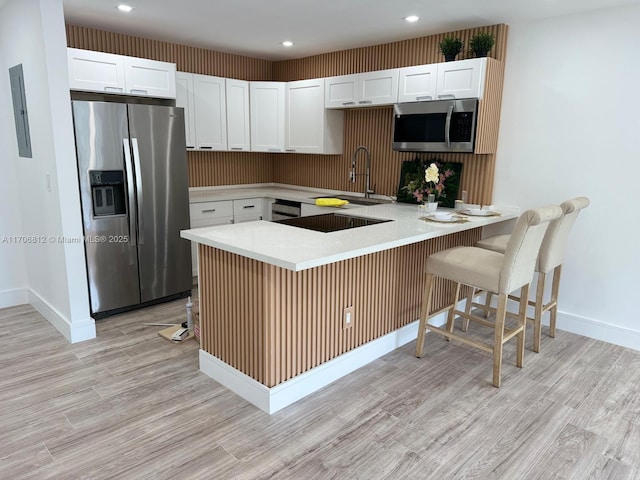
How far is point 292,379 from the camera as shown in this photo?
2508mm

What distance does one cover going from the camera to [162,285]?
3.96 metres

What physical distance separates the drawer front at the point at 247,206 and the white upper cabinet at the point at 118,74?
1269mm

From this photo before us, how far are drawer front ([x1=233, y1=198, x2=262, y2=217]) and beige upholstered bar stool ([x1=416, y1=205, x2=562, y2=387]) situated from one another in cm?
247

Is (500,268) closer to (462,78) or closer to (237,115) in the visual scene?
(462,78)

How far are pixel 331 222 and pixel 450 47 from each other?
183 centimetres

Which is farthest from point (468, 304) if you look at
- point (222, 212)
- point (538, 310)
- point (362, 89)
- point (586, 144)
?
point (222, 212)

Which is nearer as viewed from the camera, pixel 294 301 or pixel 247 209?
pixel 294 301

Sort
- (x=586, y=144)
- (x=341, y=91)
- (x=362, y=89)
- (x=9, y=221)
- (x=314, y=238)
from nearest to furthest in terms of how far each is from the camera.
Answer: (x=314, y=238) → (x=586, y=144) → (x=9, y=221) → (x=362, y=89) → (x=341, y=91)

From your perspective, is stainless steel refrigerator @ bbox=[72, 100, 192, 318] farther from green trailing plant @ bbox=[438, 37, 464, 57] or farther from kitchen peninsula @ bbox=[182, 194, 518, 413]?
green trailing plant @ bbox=[438, 37, 464, 57]

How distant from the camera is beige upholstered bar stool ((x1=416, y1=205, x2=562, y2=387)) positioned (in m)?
2.59

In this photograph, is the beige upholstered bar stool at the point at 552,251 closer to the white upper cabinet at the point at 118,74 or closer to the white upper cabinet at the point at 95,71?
the white upper cabinet at the point at 118,74

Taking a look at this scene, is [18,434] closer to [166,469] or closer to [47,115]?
[166,469]

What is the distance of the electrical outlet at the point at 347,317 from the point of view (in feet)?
9.10

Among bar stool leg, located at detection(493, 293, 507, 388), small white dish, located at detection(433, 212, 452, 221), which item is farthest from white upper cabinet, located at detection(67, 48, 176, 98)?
bar stool leg, located at detection(493, 293, 507, 388)
